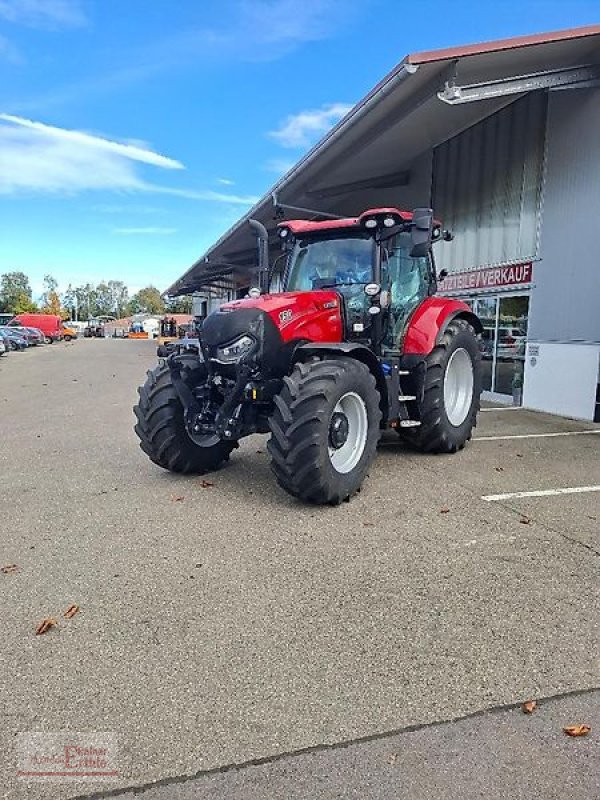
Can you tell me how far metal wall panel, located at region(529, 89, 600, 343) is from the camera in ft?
31.4

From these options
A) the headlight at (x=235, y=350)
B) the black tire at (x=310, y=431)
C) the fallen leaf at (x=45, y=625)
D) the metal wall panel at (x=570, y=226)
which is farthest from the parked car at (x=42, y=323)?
the fallen leaf at (x=45, y=625)

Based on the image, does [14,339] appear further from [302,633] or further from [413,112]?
[302,633]

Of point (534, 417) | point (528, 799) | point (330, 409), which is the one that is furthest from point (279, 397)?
point (534, 417)

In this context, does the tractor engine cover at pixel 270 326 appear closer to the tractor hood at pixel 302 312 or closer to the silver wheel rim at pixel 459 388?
the tractor hood at pixel 302 312

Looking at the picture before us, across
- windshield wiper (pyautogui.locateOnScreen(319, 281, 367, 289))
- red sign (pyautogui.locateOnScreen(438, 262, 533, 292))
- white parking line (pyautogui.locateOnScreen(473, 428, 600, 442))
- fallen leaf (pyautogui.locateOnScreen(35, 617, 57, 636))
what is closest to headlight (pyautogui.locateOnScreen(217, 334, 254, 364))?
windshield wiper (pyautogui.locateOnScreen(319, 281, 367, 289))

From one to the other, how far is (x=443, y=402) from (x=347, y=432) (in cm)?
176

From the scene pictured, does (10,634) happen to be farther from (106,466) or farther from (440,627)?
(106,466)

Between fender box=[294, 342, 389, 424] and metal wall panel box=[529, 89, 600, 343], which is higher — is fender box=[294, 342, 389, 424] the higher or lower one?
the lower one

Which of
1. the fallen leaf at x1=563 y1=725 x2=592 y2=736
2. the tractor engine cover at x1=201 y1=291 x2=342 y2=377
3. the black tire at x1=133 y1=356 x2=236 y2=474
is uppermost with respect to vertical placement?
the tractor engine cover at x1=201 y1=291 x2=342 y2=377

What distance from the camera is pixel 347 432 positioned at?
5.43m

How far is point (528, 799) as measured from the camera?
2.07 metres

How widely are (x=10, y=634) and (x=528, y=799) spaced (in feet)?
8.12

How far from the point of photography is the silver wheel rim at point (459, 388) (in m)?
7.38

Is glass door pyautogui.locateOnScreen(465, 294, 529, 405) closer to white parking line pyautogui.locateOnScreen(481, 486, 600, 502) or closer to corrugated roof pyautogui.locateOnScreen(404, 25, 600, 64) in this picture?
corrugated roof pyautogui.locateOnScreen(404, 25, 600, 64)
